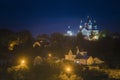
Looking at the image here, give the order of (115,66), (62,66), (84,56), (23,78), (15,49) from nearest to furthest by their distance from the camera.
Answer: (23,78), (62,66), (115,66), (84,56), (15,49)

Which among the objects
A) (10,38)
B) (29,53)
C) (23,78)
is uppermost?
(10,38)

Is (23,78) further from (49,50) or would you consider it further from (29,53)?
(49,50)

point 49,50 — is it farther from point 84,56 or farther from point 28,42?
point 84,56

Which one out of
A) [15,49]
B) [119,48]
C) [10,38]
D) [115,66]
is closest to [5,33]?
[10,38]

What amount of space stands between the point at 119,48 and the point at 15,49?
430 inches

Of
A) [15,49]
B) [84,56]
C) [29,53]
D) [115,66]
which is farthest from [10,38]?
[115,66]

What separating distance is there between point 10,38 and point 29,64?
13.2 metres

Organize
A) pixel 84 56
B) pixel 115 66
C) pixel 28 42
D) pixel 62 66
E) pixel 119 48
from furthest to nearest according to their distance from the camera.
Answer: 1. pixel 119 48
2. pixel 28 42
3. pixel 84 56
4. pixel 115 66
5. pixel 62 66

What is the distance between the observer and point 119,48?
3150cm

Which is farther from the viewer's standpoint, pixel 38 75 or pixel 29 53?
pixel 29 53

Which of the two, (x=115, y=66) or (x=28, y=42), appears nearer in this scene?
(x=115, y=66)

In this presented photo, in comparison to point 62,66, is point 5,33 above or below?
above

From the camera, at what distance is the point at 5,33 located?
3288 centimetres

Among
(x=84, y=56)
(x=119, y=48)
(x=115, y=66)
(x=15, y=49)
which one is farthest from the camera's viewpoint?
(x=119, y=48)
